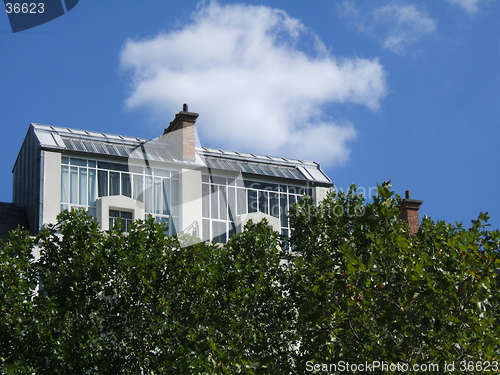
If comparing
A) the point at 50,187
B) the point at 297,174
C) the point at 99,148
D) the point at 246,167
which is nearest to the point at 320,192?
the point at 297,174

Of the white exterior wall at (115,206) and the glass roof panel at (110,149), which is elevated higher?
the glass roof panel at (110,149)

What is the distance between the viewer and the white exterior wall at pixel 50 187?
37.6 metres

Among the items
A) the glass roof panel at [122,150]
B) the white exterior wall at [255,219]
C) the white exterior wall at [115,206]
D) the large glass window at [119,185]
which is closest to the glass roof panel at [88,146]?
the large glass window at [119,185]

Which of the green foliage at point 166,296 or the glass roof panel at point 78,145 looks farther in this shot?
the glass roof panel at point 78,145

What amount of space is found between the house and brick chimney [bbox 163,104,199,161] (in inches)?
1.7

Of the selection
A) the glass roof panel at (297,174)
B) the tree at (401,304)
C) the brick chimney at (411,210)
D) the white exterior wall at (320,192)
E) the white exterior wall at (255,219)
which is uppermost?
the glass roof panel at (297,174)

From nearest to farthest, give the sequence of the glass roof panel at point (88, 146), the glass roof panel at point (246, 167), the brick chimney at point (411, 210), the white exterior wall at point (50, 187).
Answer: the white exterior wall at point (50, 187) → the glass roof panel at point (88, 146) → the glass roof panel at point (246, 167) → the brick chimney at point (411, 210)

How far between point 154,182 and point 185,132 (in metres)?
2.66

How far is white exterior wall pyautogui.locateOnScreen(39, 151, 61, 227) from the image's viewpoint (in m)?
37.6

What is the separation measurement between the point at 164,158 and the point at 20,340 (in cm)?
1614

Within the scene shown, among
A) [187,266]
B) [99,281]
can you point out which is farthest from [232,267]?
[99,281]

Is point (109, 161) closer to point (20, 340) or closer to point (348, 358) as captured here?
point (20, 340)

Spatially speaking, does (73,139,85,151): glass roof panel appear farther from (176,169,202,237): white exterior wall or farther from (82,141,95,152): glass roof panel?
(176,169,202,237): white exterior wall

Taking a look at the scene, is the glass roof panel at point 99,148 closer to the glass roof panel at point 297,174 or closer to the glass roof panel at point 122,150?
the glass roof panel at point 122,150
